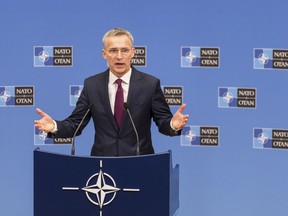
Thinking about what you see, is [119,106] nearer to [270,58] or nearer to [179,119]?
[179,119]

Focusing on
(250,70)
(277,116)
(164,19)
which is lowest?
(277,116)

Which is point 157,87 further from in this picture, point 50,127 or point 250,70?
point 250,70

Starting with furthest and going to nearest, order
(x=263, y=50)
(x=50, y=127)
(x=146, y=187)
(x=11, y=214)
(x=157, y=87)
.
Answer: (x=11, y=214) < (x=263, y=50) < (x=157, y=87) < (x=50, y=127) < (x=146, y=187)

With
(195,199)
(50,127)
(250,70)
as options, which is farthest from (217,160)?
(50,127)

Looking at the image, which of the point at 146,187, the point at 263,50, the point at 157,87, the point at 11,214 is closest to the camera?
the point at 146,187

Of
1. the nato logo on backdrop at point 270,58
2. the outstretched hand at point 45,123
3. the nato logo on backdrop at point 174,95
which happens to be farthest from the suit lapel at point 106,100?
the nato logo on backdrop at point 270,58

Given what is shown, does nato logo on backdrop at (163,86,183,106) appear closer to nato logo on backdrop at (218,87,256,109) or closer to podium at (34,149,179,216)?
nato logo on backdrop at (218,87,256,109)

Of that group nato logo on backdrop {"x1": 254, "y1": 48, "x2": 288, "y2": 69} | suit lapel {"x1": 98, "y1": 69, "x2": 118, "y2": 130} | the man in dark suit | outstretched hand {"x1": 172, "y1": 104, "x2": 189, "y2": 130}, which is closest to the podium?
outstretched hand {"x1": 172, "y1": 104, "x2": 189, "y2": 130}

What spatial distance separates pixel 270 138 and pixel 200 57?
30.8 inches

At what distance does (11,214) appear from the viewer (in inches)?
203

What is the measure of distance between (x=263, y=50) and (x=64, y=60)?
58.0 inches

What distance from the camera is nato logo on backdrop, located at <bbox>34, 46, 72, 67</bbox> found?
195 inches

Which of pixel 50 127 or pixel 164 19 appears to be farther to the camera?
pixel 164 19

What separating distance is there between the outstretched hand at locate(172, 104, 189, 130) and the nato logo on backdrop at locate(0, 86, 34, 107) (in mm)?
2032
